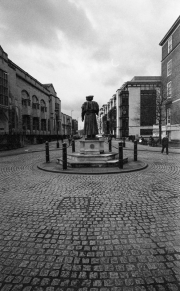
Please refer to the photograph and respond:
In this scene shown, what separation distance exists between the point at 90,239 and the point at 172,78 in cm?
3485

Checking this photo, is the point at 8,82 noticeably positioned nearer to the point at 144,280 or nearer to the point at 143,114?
the point at 144,280

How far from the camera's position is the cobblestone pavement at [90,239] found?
2.01 m

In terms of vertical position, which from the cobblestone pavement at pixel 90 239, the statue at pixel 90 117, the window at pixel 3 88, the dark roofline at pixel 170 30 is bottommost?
the cobblestone pavement at pixel 90 239

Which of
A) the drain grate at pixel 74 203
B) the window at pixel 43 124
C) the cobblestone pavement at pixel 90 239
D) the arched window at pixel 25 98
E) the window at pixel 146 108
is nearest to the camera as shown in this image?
the cobblestone pavement at pixel 90 239

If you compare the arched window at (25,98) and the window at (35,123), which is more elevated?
the arched window at (25,98)

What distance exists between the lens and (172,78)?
1193 inches

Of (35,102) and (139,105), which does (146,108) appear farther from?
(35,102)

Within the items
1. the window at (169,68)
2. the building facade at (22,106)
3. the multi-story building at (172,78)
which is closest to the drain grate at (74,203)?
the building facade at (22,106)

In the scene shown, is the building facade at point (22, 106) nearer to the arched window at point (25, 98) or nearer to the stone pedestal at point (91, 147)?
the arched window at point (25, 98)

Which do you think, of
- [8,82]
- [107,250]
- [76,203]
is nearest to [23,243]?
[107,250]

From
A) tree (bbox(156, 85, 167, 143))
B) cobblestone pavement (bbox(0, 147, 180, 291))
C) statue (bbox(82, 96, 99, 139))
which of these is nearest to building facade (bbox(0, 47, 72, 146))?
statue (bbox(82, 96, 99, 139))

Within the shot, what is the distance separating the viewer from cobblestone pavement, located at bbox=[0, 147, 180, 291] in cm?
201

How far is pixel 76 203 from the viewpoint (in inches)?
168

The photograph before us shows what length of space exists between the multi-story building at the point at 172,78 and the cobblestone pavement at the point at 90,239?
28034 mm
